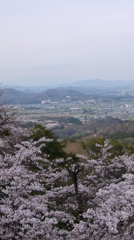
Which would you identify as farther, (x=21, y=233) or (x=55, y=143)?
(x=55, y=143)

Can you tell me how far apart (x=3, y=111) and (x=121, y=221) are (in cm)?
525

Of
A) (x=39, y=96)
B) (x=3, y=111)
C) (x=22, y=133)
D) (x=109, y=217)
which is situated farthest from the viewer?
(x=39, y=96)

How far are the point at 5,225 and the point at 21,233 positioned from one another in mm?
397

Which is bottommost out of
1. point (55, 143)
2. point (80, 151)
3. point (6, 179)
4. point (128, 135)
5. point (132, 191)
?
point (128, 135)

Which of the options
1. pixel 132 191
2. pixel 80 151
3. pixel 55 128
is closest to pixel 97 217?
pixel 132 191

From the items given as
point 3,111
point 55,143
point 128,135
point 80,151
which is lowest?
point 128,135

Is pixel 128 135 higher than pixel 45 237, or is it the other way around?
pixel 45 237

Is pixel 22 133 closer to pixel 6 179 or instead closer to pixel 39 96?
pixel 6 179

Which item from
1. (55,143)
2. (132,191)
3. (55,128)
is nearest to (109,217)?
(132,191)

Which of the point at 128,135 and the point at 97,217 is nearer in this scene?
the point at 97,217

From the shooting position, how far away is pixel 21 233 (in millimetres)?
3463

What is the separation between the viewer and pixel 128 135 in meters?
37.2

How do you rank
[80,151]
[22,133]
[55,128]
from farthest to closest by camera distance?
[55,128]
[80,151]
[22,133]

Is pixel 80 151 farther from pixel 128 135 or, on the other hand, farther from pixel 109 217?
pixel 128 135
